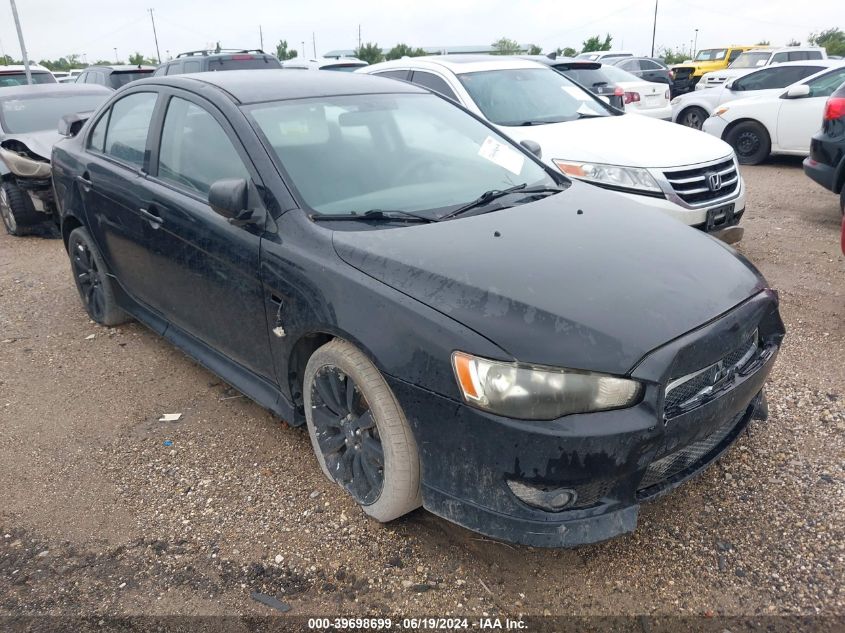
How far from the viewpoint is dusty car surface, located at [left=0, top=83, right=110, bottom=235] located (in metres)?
6.68

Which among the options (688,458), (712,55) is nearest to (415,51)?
(712,55)

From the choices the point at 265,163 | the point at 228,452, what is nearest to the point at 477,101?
the point at 265,163

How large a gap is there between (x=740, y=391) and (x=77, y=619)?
8.06ft

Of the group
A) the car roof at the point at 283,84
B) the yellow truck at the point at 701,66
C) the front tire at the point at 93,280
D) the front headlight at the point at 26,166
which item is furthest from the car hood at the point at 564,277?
the yellow truck at the point at 701,66

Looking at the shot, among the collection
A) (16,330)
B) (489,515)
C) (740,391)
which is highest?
(740,391)

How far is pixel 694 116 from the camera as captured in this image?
38.6 feet

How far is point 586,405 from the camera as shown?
82.6 inches

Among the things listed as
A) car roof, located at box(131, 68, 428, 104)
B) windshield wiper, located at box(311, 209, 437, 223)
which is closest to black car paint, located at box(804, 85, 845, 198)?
car roof, located at box(131, 68, 428, 104)

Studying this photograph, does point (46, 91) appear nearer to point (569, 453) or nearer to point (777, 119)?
point (569, 453)

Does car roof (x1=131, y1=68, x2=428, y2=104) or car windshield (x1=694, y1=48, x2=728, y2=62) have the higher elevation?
car roof (x1=131, y1=68, x2=428, y2=104)

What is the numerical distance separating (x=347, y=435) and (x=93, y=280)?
2.83 m

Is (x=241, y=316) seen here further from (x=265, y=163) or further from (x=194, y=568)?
(x=194, y=568)

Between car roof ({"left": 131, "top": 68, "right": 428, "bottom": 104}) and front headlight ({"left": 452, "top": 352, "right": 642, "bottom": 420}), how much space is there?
1.89 meters

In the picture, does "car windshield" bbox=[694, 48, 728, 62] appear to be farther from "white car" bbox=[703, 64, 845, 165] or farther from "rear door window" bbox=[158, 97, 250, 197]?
"rear door window" bbox=[158, 97, 250, 197]
